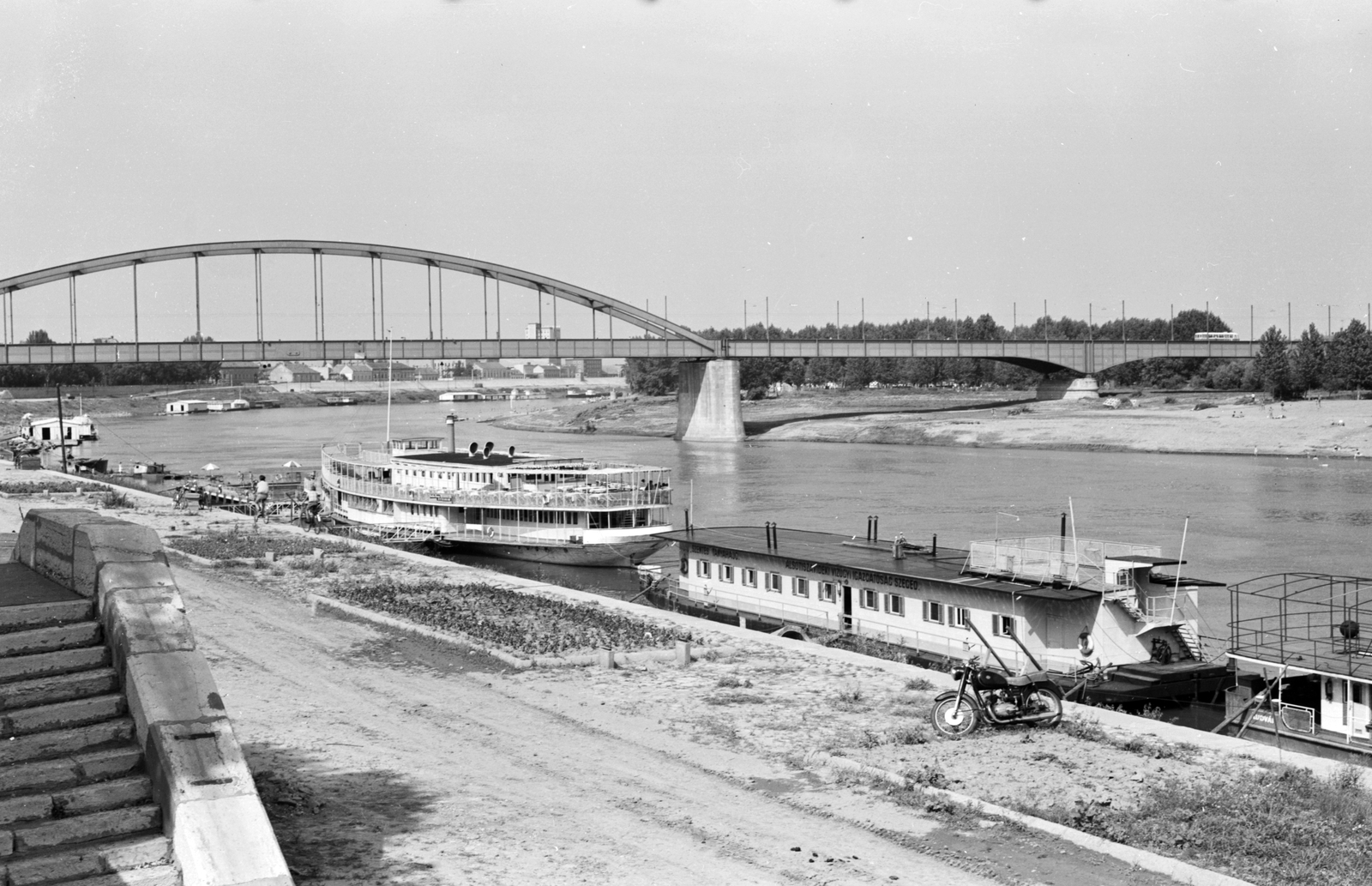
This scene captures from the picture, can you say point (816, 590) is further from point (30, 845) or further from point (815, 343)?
point (815, 343)

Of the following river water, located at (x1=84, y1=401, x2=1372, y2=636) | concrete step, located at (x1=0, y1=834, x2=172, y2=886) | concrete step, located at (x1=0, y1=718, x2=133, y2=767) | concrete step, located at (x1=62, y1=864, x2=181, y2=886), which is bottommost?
river water, located at (x1=84, y1=401, x2=1372, y2=636)

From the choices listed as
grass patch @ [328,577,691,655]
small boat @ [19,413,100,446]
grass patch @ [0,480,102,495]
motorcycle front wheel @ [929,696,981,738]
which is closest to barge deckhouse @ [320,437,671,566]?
grass patch @ [0,480,102,495]

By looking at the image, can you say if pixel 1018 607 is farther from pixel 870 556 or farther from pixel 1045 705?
pixel 1045 705

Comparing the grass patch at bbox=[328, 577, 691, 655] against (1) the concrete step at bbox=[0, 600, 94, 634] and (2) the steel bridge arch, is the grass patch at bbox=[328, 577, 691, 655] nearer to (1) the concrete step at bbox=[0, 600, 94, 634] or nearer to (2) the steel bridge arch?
(1) the concrete step at bbox=[0, 600, 94, 634]

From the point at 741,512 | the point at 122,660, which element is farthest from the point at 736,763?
the point at 741,512

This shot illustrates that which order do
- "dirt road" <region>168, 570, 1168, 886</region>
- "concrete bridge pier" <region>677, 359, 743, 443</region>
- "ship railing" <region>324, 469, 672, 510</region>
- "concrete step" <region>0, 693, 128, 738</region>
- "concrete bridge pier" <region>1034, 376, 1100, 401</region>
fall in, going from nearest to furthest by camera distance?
"concrete step" <region>0, 693, 128, 738</region>, "dirt road" <region>168, 570, 1168, 886</region>, "ship railing" <region>324, 469, 672, 510</region>, "concrete bridge pier" <region>677, 359, 743, 443</region>, "concrete bridge pier" <region>1034, 376, 1100, 401</region>

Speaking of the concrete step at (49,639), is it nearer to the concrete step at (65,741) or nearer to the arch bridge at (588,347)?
the concrete step at (65,741)

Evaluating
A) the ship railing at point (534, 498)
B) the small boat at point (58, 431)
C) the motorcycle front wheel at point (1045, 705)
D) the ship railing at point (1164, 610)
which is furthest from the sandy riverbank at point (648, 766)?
the small boat at point (58, 431)
